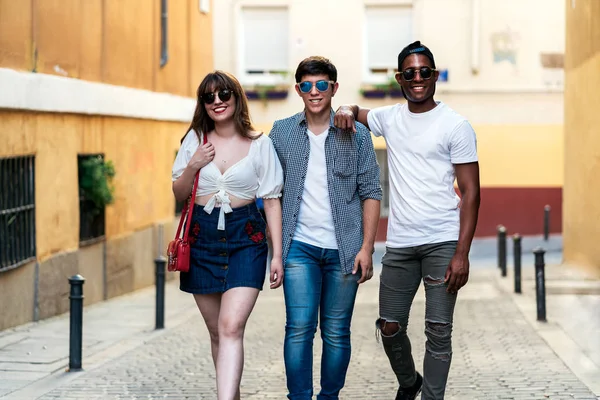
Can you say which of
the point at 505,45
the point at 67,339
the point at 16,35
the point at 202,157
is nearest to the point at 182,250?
the point at 202,157

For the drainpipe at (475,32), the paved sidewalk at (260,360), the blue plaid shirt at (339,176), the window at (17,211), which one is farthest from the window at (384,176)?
the blue plaid shirt at (339,176)

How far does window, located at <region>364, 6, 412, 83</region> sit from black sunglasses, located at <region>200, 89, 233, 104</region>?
20.0 metres

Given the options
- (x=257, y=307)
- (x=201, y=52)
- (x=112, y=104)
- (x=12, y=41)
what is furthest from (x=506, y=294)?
(x=201, y=52)

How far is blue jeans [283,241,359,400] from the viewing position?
5883 mm

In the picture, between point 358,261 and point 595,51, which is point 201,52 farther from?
point 358,261

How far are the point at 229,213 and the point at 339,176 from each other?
1.94 ft

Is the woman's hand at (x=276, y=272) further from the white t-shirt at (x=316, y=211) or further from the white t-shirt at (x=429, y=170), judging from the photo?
the white t-shirt at (x=429, y=170)

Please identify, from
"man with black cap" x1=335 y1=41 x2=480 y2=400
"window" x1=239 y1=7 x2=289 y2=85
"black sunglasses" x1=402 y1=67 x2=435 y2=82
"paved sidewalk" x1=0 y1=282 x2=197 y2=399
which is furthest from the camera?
"window" x1=239 y1=7 x2=289 y2=85

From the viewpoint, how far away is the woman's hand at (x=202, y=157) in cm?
593

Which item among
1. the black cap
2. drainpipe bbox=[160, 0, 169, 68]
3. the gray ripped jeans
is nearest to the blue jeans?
the gray ripped jeans

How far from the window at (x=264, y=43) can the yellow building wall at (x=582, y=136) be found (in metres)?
9.09

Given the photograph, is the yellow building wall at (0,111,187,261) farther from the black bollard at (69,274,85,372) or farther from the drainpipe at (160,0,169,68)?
the black bollard at (69,274,85,372)

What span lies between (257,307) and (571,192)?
20.7 feet

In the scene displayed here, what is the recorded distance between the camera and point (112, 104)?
14812 mm
